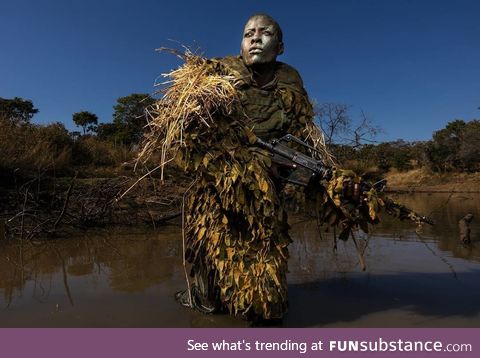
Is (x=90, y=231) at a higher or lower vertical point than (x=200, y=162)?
lower

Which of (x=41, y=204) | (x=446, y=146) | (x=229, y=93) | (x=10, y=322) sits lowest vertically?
(x=10, y=322)

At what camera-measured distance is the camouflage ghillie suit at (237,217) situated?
10.3 feet

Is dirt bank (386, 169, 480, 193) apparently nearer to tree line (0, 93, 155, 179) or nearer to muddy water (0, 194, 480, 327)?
tree line (0, 93, 155, 179)

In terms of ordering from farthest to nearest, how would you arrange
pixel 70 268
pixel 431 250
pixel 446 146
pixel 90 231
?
pixel 446 146, pixel 90 231, pixel 431 250, pixel 70 268

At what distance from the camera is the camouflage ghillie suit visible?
3.14 metres

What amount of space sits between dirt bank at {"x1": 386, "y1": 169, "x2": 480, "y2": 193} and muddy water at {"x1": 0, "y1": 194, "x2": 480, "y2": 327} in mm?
15788

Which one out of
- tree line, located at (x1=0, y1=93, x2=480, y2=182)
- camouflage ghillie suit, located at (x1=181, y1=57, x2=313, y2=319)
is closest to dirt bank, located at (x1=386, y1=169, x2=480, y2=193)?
tree line, located at (x1=0, y1=93, x2=480, y2=182)

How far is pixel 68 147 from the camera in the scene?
1340cm

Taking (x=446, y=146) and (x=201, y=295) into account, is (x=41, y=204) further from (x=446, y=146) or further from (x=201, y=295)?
(x=446, y=146)

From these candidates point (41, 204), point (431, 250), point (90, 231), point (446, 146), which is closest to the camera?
point (431, 250)

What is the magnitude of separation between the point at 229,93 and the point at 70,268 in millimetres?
3366
